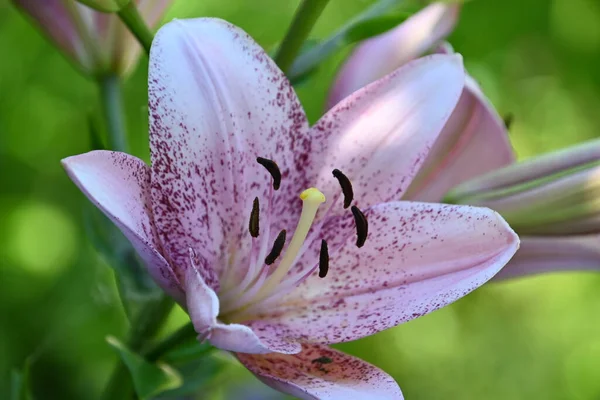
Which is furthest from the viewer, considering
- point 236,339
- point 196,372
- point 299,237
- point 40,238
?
point 40,238

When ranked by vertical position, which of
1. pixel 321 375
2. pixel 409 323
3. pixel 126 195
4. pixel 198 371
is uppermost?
pixel 126 195

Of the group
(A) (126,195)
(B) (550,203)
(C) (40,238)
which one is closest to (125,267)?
(A) (126,195)

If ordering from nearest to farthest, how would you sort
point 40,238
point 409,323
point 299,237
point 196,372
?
1. point 299,237
2. point 196,372
3. point 40,238
4. point 409,323

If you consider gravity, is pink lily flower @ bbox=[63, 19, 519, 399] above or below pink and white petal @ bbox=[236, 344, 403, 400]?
above

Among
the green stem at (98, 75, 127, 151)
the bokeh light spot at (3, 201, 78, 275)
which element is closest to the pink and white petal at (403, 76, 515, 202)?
the green stem at (98, 75, 127, 151)

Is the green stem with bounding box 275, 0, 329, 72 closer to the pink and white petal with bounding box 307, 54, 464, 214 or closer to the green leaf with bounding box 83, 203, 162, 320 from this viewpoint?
the pink and white petal with bounding box 307, 54, 464, 214

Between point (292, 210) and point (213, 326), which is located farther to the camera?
point (292, 210)

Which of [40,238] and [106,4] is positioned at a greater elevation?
Result: [106,4]

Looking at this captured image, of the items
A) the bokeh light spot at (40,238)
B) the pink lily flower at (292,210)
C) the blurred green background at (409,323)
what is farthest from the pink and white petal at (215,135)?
the bokeh light spot at (40,238)

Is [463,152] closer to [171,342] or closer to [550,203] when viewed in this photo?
[550,203]

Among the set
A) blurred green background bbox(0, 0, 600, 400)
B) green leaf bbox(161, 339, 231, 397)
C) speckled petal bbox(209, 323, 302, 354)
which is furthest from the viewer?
blurred green background bbox(0, 0, 600, 400)
